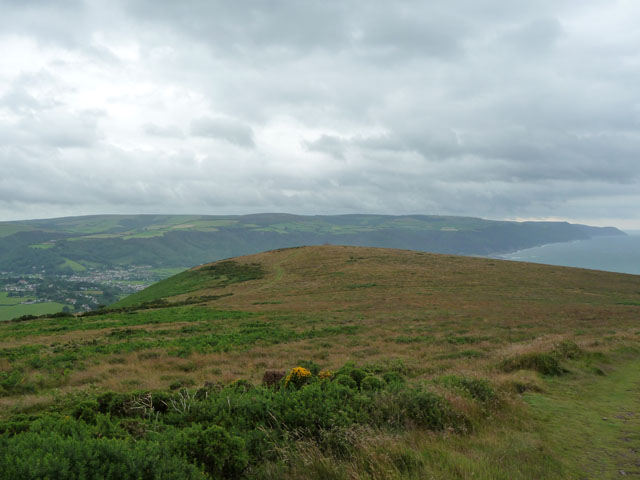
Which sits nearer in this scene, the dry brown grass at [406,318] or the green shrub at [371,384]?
the green shrub at [371,384]

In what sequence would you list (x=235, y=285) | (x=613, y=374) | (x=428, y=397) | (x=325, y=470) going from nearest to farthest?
1. (x=325, y=470)
2. (x=428, y=397)
3. (x=613, y=374)
4. (x=235, y=285)

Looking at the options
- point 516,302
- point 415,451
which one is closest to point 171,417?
point 415,451

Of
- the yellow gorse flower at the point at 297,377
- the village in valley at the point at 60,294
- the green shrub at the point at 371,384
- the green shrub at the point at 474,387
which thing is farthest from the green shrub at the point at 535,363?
the village in valley at the point at 60,294

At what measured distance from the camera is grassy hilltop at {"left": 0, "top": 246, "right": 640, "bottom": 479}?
16.9 ft

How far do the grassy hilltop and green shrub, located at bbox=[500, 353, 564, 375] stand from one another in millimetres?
38

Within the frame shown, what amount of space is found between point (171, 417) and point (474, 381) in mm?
7600

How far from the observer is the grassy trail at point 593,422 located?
5.92m

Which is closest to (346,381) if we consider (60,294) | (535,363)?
(535,363)

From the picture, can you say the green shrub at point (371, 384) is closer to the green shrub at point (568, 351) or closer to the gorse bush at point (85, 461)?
the gorse bush at point (85, 461)

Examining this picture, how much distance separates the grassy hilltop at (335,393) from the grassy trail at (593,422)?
1.9 inches

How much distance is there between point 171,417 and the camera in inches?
272

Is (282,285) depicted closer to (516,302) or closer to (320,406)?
(516,302)

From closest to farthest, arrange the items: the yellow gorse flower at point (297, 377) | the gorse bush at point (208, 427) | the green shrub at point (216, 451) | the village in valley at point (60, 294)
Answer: the gorse bush at point (208, 427)
the green shrub at point (216, 451)
the yellow gorse flower at point (297, 377)
the village in valley at point (60, 294)

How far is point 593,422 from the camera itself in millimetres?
7836
